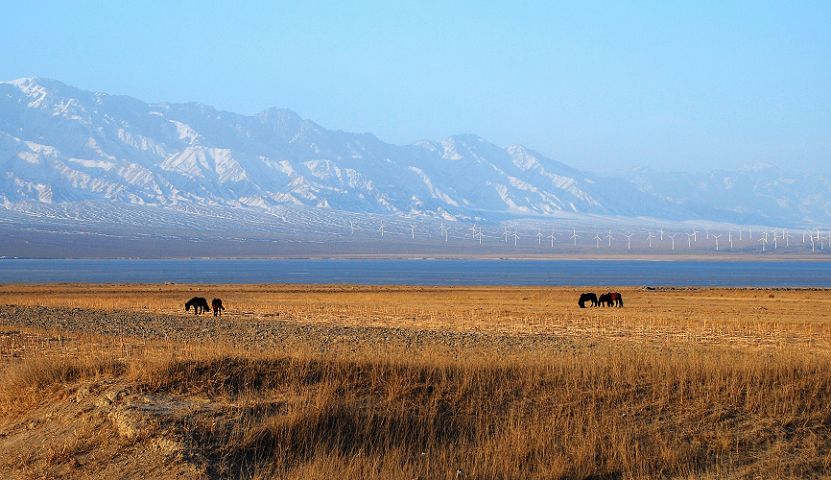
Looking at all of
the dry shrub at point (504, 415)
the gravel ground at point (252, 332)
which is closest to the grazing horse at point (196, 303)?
the gravel ground at point (252, 332)

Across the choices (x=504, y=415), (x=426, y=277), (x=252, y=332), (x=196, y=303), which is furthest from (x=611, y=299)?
(x=426, y=277)

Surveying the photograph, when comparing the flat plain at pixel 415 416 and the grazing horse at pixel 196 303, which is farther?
the grazing horse at pixel 196 303

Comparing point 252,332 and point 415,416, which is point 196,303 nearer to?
point 252,332

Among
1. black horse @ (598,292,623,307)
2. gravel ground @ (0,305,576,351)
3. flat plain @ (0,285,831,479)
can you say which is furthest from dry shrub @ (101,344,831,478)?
black horse @ (598,292,623,307)

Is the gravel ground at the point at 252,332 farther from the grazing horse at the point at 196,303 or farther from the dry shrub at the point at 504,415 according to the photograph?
the dry shrub at the point at 504,415

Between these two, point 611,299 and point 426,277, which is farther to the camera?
point 426,277

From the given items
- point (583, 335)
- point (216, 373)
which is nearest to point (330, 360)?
point (216, 373)

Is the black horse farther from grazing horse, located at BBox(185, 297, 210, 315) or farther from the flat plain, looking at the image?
the flat plain

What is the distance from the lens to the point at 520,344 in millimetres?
23891

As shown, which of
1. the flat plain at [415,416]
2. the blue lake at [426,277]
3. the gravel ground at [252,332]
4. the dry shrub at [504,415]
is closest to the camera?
the flat plain at [415,416]

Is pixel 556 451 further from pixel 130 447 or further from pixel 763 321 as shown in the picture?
pixel 763 321

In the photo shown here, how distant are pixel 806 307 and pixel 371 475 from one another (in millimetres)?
40458

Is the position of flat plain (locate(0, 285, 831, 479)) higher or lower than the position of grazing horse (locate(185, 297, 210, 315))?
lower

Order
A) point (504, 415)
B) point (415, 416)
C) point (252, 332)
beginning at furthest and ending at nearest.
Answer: point (252, 332), point (504, 415), point (415, 416)
